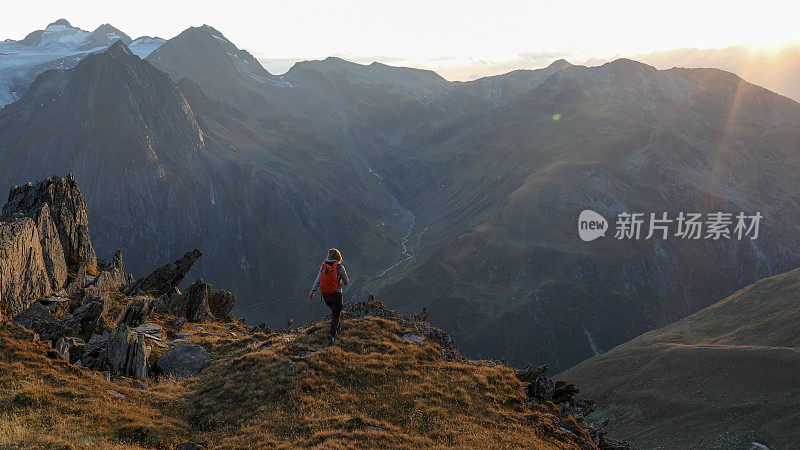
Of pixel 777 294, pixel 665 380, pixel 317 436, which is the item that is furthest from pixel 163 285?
pixel 777 294

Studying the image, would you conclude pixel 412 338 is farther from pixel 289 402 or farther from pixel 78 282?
pixel 78 282

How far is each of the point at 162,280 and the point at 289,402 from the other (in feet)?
101

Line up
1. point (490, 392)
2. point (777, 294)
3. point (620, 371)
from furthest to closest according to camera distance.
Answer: point (777, 294)
point (620, 371)
point (490, 392)

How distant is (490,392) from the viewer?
2597 centimetres

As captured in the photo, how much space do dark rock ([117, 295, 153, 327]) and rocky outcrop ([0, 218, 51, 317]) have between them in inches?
206

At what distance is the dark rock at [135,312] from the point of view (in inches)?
1256

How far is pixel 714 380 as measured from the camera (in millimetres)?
90562

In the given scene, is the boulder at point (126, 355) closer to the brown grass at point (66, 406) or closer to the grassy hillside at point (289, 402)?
the grassy hillside at point (289, 402)

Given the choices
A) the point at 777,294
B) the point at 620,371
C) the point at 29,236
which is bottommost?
the point at 620,371

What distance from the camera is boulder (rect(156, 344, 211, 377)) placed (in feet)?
87.2

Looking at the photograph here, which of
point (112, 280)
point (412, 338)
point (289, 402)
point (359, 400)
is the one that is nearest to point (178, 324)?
point (112, 280)

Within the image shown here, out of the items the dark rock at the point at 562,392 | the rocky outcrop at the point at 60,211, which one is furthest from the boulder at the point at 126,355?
the dark rock at the point at 562,392

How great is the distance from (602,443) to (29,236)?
39.2 metres

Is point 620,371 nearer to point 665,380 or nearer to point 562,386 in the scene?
point 665,380
